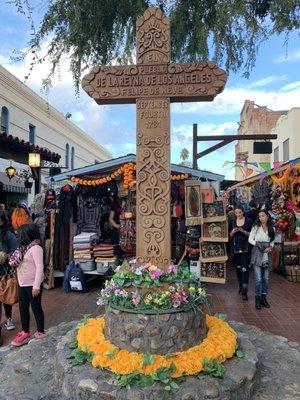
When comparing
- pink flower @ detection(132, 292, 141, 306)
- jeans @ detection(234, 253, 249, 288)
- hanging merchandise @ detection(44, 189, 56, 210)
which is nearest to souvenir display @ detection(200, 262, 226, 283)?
jeans @ detection(234, 253, 249, 288)

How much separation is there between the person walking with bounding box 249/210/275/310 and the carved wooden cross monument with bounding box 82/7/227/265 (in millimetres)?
3306

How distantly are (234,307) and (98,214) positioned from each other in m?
3.87

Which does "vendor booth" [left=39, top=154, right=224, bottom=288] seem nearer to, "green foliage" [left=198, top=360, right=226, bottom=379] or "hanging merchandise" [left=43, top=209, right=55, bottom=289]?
"hanging merchandise" [left=43, top=209, right=55, bottom=289]

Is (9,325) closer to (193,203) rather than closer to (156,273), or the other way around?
(156,273)

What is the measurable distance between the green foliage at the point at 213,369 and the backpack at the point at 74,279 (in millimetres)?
5146

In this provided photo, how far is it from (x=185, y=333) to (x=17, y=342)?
8.23 ft

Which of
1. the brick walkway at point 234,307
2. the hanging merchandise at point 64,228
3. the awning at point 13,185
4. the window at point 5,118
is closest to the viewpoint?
the brick walkway at point 234,307

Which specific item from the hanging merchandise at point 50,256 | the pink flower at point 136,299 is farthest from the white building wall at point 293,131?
the pink flower at point 136,299

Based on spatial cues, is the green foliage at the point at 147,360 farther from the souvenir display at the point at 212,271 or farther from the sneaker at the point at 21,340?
the souvenir display at the point at 212,271

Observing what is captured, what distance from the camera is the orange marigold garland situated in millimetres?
3764

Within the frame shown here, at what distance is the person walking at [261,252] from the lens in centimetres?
720

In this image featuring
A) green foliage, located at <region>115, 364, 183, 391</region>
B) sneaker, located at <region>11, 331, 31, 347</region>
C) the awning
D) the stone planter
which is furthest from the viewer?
the awning

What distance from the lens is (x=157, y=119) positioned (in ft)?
14.5

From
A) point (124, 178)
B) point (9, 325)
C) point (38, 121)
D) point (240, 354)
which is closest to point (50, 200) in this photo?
point (124, 178)
